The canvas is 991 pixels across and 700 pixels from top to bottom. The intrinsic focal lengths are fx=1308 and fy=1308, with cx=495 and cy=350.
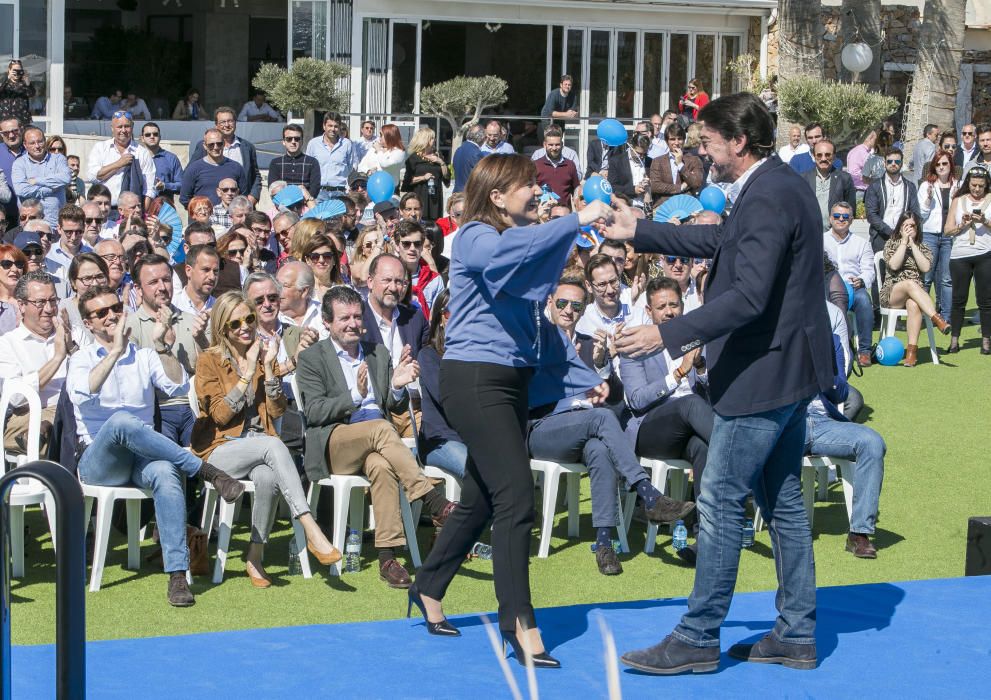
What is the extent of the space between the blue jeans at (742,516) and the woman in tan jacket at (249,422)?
227 centimetres

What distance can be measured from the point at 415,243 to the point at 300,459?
2.23 metres

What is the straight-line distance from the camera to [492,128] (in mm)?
13586

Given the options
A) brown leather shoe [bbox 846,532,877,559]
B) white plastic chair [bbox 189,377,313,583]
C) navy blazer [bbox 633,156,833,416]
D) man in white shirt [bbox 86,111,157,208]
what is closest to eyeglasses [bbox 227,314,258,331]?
white plastic chair [bbox 189,377,313,583]

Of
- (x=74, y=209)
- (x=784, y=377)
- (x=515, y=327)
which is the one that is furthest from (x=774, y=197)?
(x=74, y=209)

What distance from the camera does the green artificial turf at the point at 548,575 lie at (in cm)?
578

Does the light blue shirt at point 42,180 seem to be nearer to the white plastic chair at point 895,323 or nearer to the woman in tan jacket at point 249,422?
the woman in tan jacket at point 249,422

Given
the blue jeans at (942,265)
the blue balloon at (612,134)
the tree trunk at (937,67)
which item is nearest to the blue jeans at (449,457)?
the blue jeans at (942,265)

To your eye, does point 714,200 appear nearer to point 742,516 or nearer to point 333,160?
point 333,160

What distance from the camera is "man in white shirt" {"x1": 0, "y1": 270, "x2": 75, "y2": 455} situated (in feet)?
22.2

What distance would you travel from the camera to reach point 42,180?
11906 millimetres

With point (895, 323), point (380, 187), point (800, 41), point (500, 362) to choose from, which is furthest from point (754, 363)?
point (800, 41)

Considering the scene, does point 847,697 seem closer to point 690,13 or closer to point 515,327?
point 515,327

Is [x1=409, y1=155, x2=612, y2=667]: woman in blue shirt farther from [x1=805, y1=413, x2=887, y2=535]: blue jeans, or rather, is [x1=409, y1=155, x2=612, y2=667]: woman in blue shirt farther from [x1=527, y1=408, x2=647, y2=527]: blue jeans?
[x1=805, y1=413, x2=887, y2=535]: blue jeans

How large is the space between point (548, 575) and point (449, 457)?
0.77m
